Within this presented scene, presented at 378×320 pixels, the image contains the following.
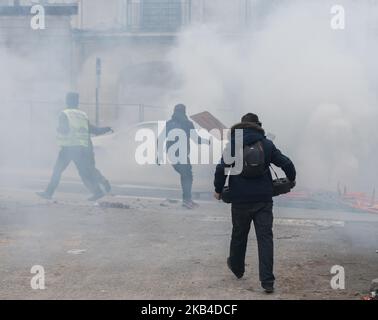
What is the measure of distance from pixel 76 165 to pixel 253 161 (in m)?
4.85

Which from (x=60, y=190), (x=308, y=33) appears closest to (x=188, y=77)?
(x=308, y=33)

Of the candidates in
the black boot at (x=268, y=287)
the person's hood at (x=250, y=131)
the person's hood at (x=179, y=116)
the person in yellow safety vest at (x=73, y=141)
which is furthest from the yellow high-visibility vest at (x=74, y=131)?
the black boot at (x=268, y=287)

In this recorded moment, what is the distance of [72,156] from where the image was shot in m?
9.50

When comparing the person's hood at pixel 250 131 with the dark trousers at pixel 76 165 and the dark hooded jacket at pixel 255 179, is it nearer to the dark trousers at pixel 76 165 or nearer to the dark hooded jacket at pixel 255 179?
the dark hooded jacket at pixel 255 179

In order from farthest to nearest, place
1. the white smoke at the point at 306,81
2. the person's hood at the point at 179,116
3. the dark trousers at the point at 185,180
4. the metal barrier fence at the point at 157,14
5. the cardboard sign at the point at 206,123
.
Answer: the metal barrier fence at the point at 157,14 → the cardboard sign at the point at 206,123 → the white smoke at the point at 306,81 → the person's hood at the point at 179,116 → the dark trousers at the point at 185,180

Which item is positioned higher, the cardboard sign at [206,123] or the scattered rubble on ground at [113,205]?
the cardboard sign at [206,123]

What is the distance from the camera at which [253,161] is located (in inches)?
208

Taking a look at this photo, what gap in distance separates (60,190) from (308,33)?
524 centimetres

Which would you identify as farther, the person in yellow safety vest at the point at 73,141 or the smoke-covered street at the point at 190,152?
the person in yellow safety vest at the point at 73,141

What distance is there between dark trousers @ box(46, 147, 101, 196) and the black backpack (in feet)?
15.3

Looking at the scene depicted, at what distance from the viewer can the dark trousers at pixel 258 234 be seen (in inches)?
205

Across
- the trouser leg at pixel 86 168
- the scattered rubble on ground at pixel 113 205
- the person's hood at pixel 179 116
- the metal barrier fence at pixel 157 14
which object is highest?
the metal barrier fence at pixel 157 14
